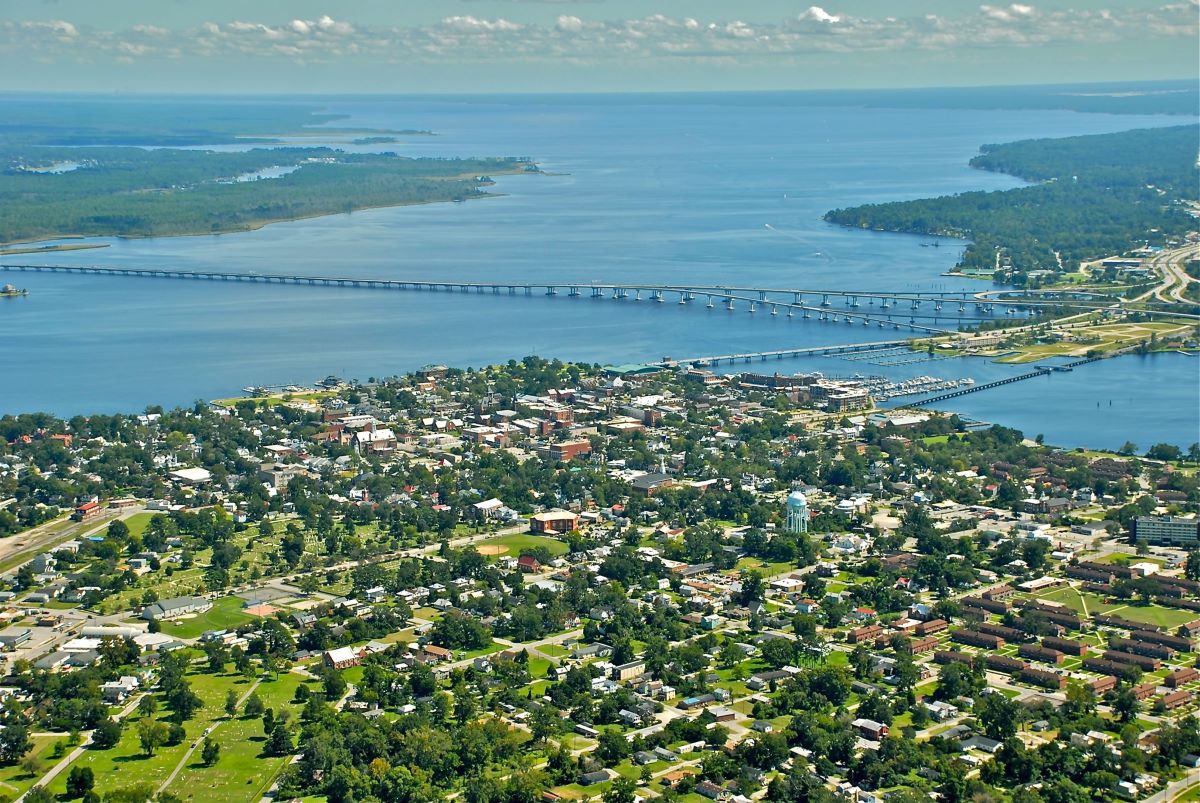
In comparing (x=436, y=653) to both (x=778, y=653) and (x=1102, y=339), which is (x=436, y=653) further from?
(x=1102, y=339)

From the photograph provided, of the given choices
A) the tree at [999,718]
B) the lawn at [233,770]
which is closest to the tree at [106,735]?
the lawn at [233,770]

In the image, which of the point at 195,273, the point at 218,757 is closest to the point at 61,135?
the point at 195,273

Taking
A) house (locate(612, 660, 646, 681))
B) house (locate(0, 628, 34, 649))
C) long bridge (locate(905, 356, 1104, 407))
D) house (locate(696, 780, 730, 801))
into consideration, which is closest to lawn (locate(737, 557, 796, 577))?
house (locate(612, 660, 646, 681))

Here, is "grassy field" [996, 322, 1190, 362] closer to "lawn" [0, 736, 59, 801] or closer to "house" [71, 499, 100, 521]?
"house" [71, 499, 100, 521]

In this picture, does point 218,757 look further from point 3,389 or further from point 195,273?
point 195,273

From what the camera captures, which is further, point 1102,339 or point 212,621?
point 1102,339

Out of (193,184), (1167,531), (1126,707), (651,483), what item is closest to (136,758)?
(1126,707)
